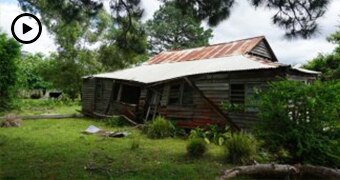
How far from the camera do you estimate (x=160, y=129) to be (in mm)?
14234

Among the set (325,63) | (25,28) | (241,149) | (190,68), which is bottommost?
(241,149)

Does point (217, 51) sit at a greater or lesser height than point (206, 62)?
greater

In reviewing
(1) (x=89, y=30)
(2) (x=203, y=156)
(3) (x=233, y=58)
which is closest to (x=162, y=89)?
(3) (x=233, y=58)

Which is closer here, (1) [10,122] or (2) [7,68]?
(1) [10,122]

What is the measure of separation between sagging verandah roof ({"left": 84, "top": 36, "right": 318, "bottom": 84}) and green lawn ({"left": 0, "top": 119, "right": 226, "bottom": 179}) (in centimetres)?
352

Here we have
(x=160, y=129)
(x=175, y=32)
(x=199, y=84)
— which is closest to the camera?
(x=160, y=129)

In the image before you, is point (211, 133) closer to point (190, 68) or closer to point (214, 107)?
point (214, 107)

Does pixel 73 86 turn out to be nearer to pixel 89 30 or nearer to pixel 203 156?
pixel 89 30

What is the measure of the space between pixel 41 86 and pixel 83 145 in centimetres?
3157

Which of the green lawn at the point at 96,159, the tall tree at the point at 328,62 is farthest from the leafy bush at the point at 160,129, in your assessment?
the tall tree at the point at 328,62

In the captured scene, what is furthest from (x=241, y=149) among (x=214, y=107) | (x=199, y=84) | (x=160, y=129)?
(x=199, y=84)

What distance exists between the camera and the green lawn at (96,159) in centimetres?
826

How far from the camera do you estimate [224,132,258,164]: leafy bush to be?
9.55 m

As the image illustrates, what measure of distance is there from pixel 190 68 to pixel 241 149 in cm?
809
